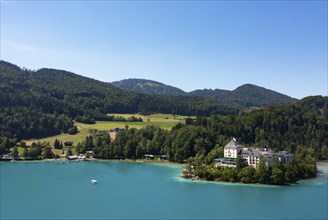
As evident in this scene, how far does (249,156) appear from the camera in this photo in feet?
187

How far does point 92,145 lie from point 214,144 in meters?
24.3

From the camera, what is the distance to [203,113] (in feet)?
475

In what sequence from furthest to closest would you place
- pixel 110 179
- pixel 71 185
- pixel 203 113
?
pixel 203 113 < pixel 110 179 < pixel 71 185

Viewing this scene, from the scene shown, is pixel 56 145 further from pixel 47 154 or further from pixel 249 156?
pixel 249 156

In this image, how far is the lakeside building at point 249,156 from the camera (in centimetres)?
5481

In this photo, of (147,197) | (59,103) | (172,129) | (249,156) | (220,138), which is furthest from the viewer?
(59,103)

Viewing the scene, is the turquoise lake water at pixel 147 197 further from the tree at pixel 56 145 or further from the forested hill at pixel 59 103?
the forested hill at pixel 59 103

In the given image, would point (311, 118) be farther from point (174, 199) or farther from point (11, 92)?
point (11, 92)

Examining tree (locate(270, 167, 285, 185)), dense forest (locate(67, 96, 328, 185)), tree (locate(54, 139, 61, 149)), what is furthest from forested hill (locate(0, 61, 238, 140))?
tree (locate(270, 167, 285, 185))

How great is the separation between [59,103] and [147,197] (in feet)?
250

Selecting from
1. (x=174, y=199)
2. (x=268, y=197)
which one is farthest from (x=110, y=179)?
(x=268, y=197)

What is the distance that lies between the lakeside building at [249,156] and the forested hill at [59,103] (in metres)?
48.0

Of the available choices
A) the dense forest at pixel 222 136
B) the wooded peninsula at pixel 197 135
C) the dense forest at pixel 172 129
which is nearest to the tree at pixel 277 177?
the wooded peninsula at pixel 197 135

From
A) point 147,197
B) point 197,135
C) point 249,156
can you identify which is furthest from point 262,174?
point 197,135
